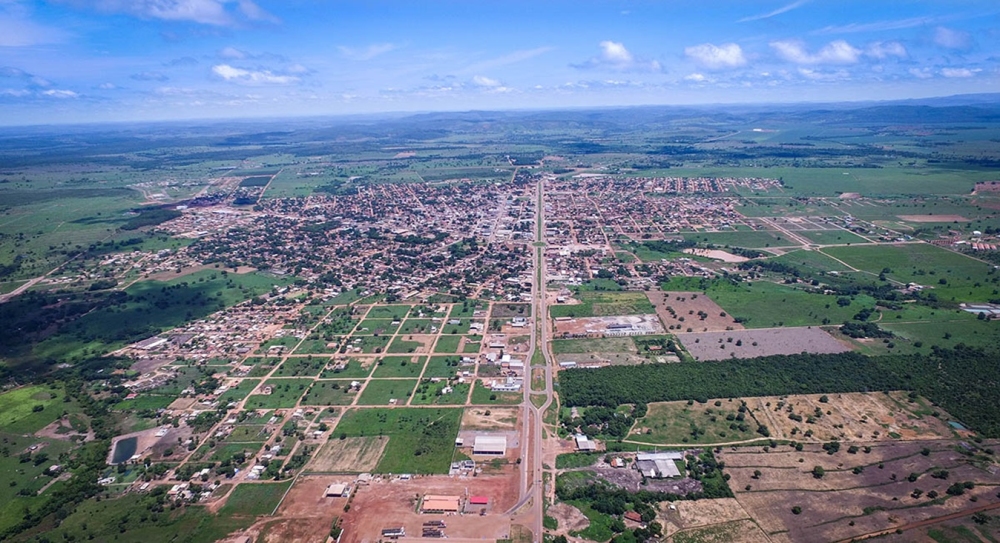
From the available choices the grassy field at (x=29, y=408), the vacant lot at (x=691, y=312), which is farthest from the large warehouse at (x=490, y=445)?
the grassy field at (x=29, y=408)

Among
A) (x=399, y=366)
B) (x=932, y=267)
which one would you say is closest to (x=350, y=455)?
(x=399, y=366)

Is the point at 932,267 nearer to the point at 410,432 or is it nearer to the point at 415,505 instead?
the point at 410,432

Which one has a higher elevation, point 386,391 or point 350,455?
point 386,391

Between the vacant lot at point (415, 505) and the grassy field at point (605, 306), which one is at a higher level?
the grassy field at point (605, 306)

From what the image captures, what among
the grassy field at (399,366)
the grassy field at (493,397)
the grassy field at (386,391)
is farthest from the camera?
the grassy field at (399,366)

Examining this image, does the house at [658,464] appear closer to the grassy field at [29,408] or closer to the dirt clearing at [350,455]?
the dirt clearing at [350,455]
